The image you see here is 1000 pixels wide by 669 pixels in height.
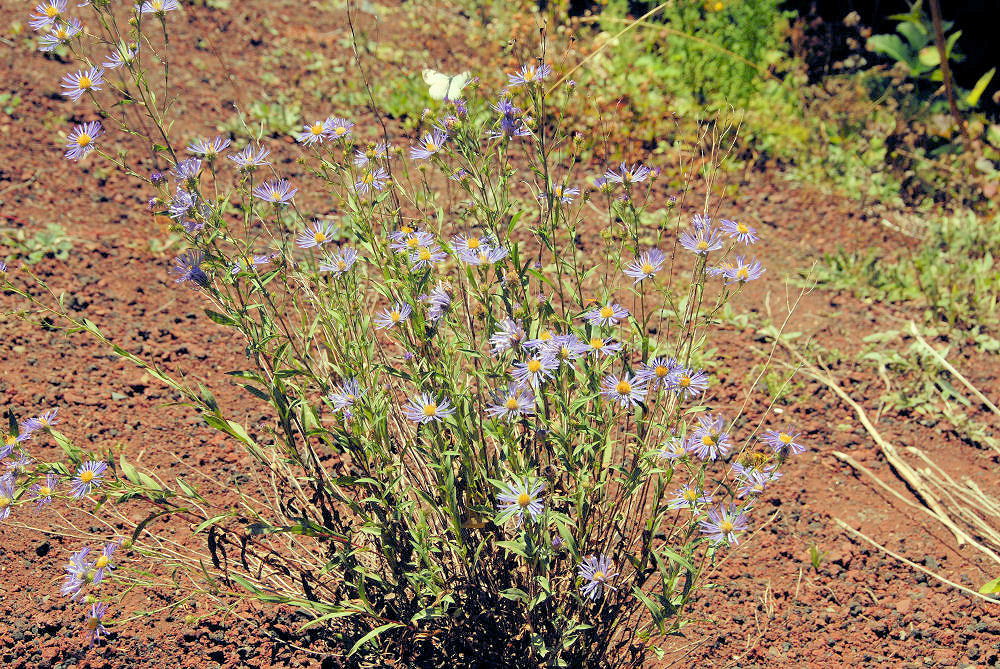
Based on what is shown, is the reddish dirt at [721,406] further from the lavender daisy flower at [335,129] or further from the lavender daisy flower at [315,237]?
the lavender daisy flower at [335,129]

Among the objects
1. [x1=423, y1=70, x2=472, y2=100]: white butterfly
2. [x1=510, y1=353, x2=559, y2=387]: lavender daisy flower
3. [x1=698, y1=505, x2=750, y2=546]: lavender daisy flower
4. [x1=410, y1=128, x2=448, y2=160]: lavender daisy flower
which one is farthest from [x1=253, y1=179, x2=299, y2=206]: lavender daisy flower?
[x1=698, y1=505, x2=750, y2=546]: lavender daisy flower

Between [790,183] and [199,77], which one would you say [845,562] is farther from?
[199,77]

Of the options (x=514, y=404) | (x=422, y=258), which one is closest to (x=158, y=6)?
(x=422, y=258)

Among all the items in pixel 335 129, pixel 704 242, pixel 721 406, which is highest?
pixel 335 129

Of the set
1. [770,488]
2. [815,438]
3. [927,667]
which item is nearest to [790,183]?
[815,438]

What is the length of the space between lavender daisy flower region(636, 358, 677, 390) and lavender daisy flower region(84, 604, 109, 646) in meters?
1.26

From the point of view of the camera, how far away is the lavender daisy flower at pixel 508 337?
152cm

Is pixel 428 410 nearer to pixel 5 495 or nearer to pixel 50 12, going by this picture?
pixel 5 495

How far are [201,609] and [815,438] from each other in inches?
85.2

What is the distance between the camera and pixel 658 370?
161 cm

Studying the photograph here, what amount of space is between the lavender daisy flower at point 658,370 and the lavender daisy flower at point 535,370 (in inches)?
7.9

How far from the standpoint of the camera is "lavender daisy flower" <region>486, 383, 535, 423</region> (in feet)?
4.94

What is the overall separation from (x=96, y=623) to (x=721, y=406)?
7.18 feet

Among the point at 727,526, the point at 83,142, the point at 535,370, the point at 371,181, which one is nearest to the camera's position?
the point at 535,370
